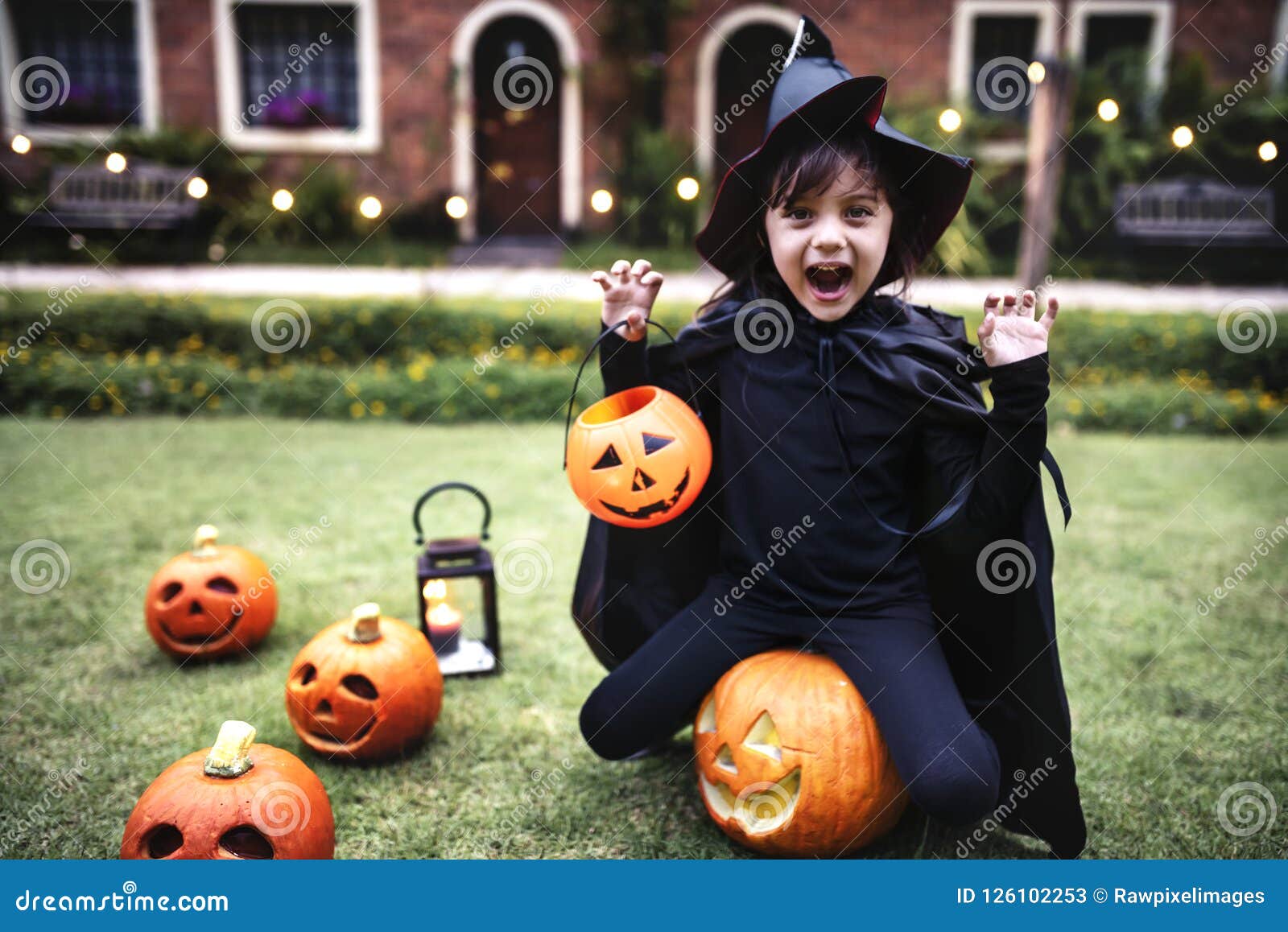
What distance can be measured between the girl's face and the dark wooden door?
12.0m

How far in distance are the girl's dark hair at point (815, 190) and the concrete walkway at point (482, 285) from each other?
6.98m

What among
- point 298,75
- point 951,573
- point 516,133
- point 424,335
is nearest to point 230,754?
point 951,573

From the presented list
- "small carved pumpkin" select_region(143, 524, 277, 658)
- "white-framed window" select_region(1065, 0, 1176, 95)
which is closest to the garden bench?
"white-framed window" select_region(1065, 0, 1176, 95)

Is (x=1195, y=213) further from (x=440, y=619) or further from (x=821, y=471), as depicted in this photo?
(x=440, y=619)

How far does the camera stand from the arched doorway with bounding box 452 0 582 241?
43.1 ft

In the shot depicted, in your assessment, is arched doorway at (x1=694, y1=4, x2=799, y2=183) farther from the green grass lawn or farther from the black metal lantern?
the black metal lantern

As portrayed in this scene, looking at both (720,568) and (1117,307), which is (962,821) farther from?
(1117,307)

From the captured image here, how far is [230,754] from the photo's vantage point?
206 centimetres

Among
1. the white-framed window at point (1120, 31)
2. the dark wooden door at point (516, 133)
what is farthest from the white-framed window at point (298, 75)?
the white-framed window at point (1120, 31)

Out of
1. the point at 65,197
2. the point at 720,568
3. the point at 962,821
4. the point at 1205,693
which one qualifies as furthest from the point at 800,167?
the point at 65,197

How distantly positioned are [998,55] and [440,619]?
1354cm

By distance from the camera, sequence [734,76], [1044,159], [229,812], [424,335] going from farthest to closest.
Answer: [734,76], [424,335], [1044,159], [229,812]

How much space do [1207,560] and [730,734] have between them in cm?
335

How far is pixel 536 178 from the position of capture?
14094 millimetres
